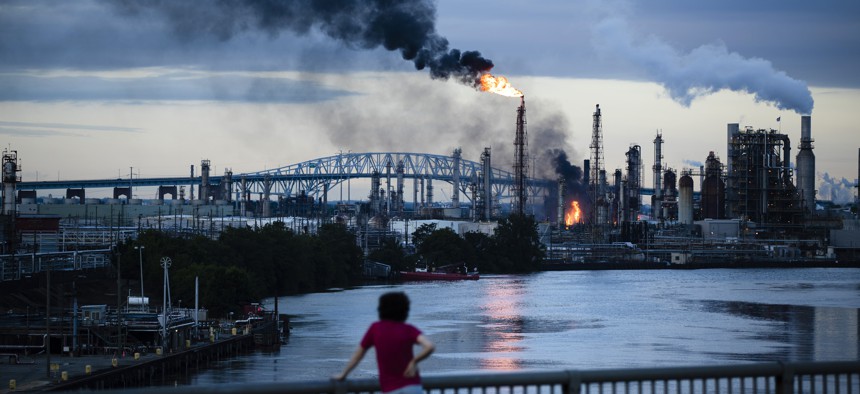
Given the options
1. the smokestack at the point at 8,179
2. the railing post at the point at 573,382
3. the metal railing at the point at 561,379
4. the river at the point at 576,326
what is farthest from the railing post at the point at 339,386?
the smokestack at the point at 8,179

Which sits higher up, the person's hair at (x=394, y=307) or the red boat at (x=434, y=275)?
the person's hair at (x=394, y=307)

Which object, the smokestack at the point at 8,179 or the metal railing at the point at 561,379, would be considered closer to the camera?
the metal railing at the point at 561,379

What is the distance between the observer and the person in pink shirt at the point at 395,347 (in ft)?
17.8

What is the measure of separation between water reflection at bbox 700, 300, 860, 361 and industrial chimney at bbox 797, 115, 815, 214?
50.3m

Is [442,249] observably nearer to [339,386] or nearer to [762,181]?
[762,181]

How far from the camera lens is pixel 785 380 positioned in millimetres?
6191

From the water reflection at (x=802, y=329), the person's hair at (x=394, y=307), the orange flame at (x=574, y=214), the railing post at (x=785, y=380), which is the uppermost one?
the orange flame at (x=574, y=214)

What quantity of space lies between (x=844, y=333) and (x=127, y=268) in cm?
2544

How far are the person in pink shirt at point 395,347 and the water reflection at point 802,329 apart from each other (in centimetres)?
2647

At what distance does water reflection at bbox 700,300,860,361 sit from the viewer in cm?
3272

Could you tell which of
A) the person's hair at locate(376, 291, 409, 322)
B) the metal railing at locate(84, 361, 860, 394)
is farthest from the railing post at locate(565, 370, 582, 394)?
the person's hair at locate(376, 291, 409, 322)

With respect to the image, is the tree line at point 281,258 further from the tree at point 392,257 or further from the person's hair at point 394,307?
the person's hair at point 394,307

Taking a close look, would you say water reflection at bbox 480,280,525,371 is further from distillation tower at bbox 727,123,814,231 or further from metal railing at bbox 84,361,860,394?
distillation tower at bbox 727,123,814,231

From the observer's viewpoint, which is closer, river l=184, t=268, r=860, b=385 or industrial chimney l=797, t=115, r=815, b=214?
river l=184, t=268, r=860, b=385
